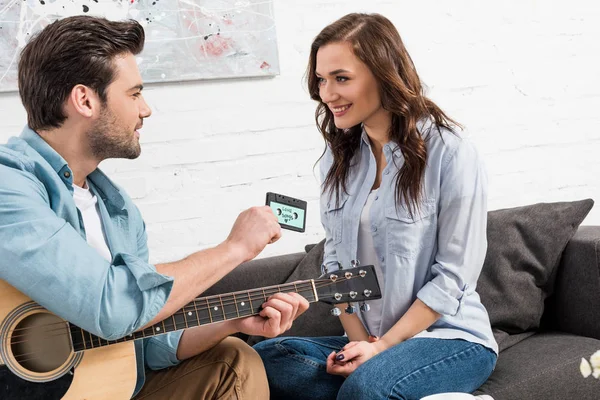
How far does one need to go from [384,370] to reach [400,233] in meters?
0.35

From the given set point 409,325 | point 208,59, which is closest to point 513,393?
point 409,325

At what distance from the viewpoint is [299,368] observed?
1903 millimetres

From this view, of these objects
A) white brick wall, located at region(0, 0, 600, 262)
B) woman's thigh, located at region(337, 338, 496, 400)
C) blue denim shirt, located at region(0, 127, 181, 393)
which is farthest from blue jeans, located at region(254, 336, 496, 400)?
white brick wall, located at region(0, 0, 600, 262)

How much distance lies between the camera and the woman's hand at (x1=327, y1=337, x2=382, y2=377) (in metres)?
1.81

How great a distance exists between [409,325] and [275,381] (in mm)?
377

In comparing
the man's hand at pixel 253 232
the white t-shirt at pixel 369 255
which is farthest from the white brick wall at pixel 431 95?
the man's hand at pixel 253 232

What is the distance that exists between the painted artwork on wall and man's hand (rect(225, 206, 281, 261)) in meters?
0.93

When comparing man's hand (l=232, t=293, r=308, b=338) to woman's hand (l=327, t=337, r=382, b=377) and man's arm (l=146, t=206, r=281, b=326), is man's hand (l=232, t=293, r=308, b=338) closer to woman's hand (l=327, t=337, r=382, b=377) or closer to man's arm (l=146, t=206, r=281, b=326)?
man's arm (l=146, t=206, r=281, b=326)

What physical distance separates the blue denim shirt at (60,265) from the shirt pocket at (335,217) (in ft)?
2.17

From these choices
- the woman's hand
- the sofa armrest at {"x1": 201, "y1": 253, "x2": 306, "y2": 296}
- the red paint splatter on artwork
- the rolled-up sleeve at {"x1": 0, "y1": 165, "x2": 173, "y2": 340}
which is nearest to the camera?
the rolled-up sleeve at {"x1": 0, "y1": 165, "x2": 173, "y2": 340}

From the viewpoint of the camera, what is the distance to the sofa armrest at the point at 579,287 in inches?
87.5

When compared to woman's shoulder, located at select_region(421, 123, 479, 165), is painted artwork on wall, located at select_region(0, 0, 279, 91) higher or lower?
higher

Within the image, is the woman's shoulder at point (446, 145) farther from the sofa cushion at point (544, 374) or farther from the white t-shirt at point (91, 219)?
the white t-shirt at point (91, 219)

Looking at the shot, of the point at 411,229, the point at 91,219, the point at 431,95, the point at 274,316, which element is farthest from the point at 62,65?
the point at 431,95
